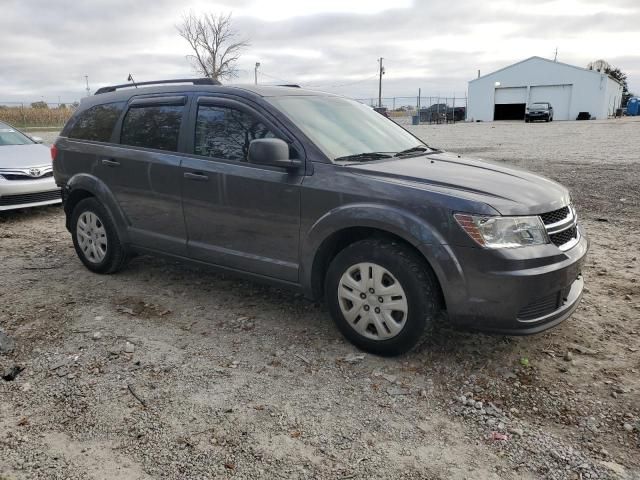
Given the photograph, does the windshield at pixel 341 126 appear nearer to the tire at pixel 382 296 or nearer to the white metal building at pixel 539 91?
the tire at pixel 382 296

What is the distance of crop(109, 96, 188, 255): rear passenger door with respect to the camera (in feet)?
14.7

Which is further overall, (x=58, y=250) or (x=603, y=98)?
(x=603, y=98)

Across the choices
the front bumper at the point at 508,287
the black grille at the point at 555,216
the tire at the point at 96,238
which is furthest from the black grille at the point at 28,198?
the black grille at the point at 555,216

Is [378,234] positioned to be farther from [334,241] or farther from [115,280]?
[115,280]

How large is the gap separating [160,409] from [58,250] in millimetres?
3991

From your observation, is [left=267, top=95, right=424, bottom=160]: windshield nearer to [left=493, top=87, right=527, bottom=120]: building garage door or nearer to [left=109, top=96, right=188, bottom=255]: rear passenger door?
[left=109, top=96, right=188, bottom=255]: rear passenger door

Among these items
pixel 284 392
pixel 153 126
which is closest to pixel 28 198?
pixel 153 126

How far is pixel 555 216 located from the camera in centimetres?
340

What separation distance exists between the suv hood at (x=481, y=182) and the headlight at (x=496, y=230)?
0.20 feet

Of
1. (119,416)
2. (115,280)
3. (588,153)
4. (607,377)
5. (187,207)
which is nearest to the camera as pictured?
(119,416)

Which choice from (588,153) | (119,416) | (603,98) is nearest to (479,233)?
(119,416)

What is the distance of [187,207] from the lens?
4.38 metres

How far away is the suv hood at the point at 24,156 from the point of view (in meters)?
7.93

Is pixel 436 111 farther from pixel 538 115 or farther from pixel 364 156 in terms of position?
pixel 364 156
